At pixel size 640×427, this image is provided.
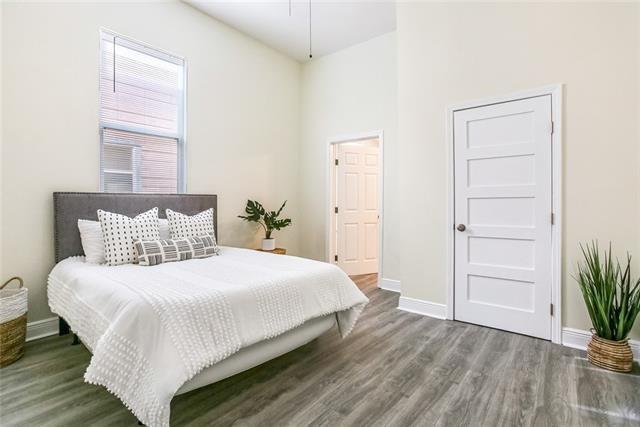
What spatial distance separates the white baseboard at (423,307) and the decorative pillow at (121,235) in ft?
8.43

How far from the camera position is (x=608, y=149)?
244 cm

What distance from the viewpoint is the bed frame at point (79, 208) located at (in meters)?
2.74

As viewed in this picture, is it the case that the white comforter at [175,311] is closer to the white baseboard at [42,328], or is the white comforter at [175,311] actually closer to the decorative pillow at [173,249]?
the decorative pillow at [173,249]

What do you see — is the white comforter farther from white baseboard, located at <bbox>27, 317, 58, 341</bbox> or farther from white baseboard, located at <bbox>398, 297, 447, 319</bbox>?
white baseboard, located at <bbox>398, 297, 447, 319</bbox>

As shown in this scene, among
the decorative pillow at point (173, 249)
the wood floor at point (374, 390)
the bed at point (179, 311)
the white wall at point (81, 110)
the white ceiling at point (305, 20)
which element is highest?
the white ceiling at point (305, 20)

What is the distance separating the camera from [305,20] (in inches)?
156

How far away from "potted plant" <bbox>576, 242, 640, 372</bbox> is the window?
3936 millimetres

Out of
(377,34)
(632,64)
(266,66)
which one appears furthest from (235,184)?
(632,64)

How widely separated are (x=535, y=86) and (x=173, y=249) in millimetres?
3366

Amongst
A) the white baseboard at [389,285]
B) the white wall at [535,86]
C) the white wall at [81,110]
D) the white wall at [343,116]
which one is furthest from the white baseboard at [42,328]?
the white baseboard at [389,285]

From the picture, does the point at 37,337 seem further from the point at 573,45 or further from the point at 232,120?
the point at 573,45

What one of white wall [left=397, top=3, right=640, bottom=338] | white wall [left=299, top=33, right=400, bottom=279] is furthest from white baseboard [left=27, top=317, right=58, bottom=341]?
white wall [left=397, top=3, right=640, bottom=338]

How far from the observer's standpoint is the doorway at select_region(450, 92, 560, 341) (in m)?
2.67

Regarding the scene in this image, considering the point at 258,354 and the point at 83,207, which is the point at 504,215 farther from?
the point at 83,207
